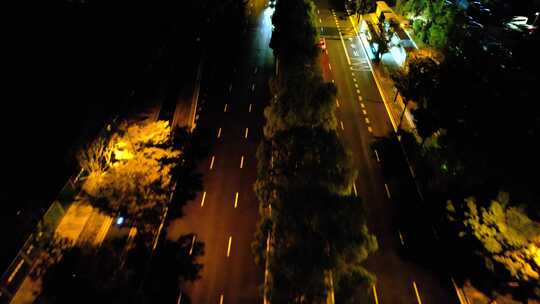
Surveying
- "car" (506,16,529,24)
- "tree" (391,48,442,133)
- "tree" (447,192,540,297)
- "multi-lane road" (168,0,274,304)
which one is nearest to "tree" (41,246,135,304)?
"multi-lane road" (168,0,274,304)

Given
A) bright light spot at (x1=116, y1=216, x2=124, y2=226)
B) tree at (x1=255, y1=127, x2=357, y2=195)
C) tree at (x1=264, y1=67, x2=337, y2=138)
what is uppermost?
tree at (x1=264, y1=67, x2=337, y2=138)

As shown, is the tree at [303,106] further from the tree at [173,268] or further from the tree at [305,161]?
the tree at [173,268]

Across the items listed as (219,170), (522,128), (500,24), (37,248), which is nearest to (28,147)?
(37,248)

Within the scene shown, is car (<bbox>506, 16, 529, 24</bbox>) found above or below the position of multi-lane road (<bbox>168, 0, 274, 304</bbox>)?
above

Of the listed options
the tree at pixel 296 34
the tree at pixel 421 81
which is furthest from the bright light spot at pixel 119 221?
the tree at pixel 421 81

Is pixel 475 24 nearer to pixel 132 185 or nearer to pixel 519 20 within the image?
pixel 519 20

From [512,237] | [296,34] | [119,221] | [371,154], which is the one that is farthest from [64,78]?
[512,237]

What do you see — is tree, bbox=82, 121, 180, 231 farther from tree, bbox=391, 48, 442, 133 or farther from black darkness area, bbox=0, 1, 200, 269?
tree, bbox=391, 48, 442, 133

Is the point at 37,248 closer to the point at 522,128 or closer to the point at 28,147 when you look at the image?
the point at 28,147
